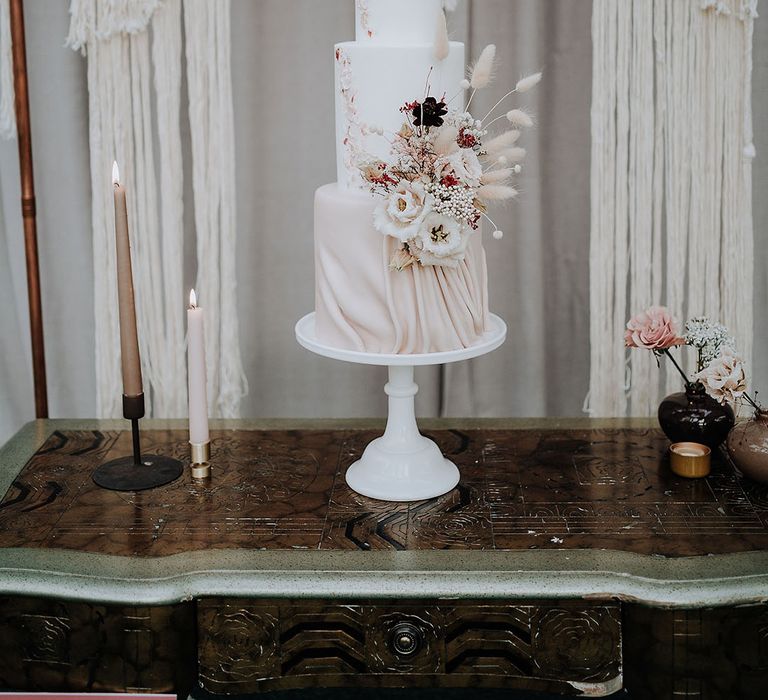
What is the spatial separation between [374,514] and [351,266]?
33 cm

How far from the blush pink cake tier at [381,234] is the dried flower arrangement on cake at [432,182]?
1.4 inches

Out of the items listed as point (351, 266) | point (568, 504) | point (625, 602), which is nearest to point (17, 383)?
point (351, 266)

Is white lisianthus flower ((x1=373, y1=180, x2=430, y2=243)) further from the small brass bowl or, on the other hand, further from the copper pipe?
the copper pipe

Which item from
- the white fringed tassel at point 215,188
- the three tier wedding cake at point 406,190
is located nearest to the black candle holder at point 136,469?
the three tier wedding cake at point 406,190

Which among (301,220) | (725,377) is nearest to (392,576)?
(725,377)

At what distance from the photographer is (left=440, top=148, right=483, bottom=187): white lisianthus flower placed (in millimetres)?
1301

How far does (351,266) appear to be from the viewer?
138 cm

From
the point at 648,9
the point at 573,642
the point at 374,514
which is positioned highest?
the point at 648,9

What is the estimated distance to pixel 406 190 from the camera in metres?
1.29

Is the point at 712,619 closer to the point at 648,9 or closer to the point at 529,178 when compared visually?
the point at 529,178

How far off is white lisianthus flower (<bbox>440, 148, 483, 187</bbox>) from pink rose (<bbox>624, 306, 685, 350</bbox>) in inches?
14.9

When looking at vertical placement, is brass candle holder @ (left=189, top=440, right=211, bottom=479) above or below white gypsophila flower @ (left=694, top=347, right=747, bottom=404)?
below

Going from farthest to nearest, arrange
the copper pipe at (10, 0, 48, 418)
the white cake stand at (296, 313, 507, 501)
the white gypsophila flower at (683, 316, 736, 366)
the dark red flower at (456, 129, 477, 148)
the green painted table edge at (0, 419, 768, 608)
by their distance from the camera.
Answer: the copper pipe at (10, 0, 48, 418)
the white gypsophila flower at (683, 316, 736, 366)
the white cake stand at (296, 313, 507, 501)
the dark red flower at (456, 129, 477, 148)
the green painted table edge at (0, 419, 768, 608)

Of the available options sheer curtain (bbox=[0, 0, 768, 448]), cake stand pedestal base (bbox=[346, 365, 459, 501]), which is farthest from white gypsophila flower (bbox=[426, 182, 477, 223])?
sheer curtain (bbox=[0, 0, 768, 448])
